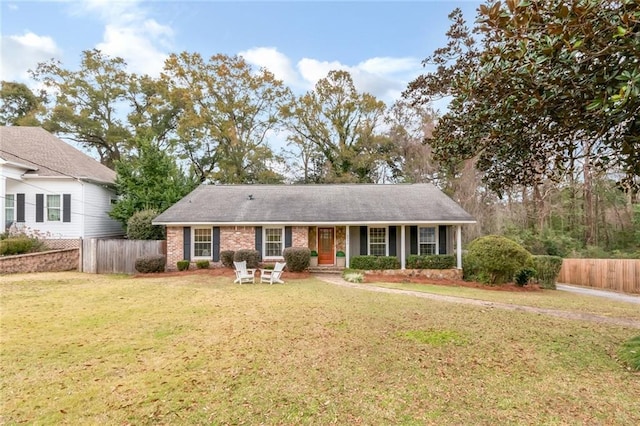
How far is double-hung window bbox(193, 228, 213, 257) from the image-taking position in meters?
15.8

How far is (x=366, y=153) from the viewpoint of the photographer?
2823 centimetres

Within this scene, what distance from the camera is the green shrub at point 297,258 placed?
14383 mm

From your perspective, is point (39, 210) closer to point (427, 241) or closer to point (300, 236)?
point (300, 236)

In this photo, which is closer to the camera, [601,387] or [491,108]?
[601,387]

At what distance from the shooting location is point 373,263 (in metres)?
15.0

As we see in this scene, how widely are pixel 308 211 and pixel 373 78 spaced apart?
16.1 meters

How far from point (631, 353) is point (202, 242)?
15184 mm

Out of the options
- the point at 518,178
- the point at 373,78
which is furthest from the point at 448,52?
the point at 373,78

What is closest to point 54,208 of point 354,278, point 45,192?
point 45,192

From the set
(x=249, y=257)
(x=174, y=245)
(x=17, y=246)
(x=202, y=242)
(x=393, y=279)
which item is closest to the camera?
(x=17, y=246)

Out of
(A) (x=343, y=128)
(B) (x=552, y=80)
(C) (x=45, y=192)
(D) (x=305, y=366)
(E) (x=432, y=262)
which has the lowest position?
(D) (x=305, y=366)

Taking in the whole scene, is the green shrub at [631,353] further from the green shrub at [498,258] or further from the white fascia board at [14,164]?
the white fascia board at [14,164]

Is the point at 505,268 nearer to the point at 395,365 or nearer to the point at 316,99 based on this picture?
the point at 395,365

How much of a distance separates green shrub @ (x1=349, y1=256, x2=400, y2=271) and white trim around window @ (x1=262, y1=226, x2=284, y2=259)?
3.65 m
